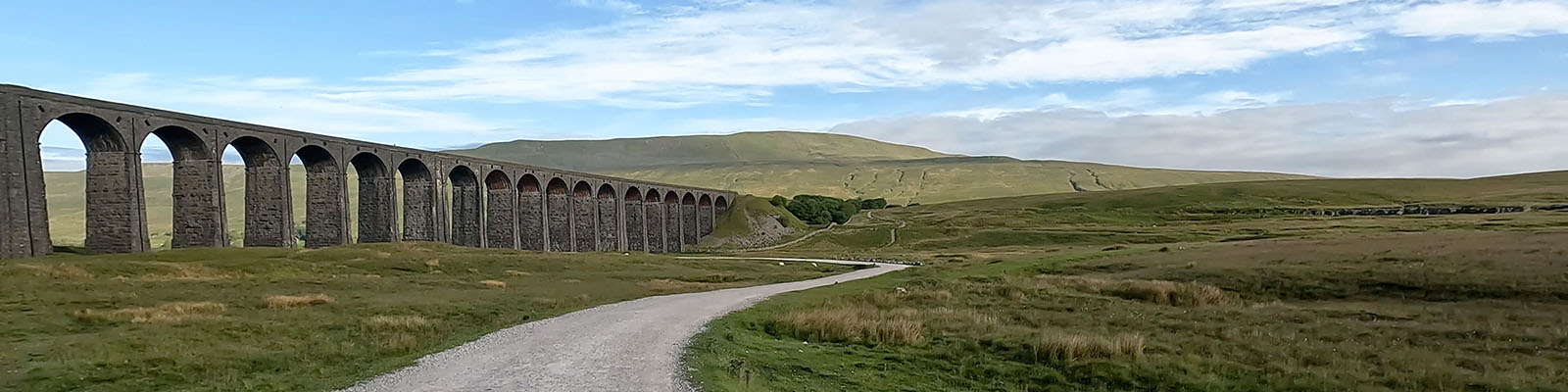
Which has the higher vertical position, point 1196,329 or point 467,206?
point 467,206

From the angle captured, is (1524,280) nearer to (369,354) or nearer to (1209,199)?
(369,354)

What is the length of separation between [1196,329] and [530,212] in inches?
2922

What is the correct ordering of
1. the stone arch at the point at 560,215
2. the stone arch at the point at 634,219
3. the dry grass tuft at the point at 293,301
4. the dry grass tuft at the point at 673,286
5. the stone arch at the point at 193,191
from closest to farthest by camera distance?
the dry grass tuft at the point at 293,301 → the dry grass tuft at the point at 673,286 → the stone arch at the point at 193,191 → the stone arch at the point at 560,215 → the stone arch at the point at 634,219

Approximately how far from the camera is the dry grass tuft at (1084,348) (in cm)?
2041

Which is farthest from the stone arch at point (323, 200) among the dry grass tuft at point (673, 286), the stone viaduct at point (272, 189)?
the dry grass tuft at point (673, 286)

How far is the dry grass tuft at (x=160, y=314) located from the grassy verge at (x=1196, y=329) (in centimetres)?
1403

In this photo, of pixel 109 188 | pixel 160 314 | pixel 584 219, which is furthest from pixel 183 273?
pixel 584 219

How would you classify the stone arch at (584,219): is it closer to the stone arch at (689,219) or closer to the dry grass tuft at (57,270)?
the stone arch at (689,219)

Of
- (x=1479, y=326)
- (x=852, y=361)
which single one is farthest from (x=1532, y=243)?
(x=852, y=361)

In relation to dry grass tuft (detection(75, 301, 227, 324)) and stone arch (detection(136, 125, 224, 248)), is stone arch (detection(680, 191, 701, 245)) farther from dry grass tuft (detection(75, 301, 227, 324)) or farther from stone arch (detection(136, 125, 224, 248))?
dry grass tuft (detection(75, 301, 227, 324))

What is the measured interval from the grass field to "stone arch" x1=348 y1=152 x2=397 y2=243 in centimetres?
3898

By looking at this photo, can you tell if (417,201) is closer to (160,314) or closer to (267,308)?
(267,308)

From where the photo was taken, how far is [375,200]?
6975 centimetres

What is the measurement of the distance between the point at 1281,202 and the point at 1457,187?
3662cm
